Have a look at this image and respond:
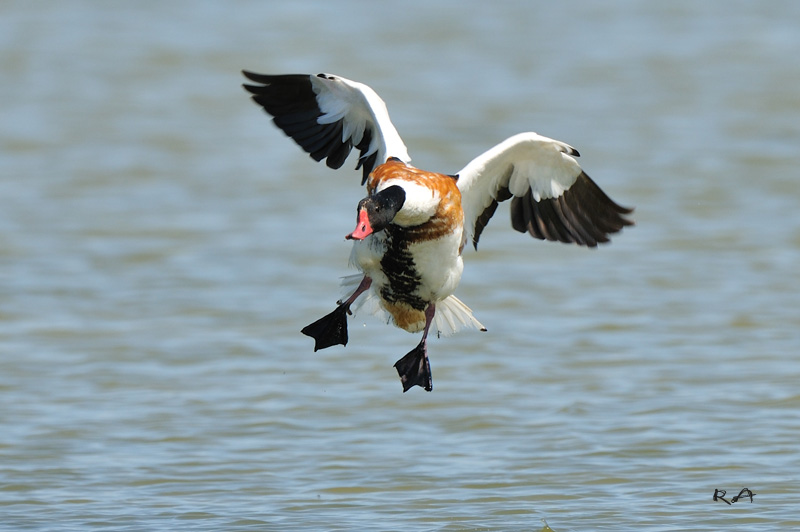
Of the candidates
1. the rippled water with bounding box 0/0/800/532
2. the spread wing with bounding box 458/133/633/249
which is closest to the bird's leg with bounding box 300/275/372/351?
the rippled water with bounding box 0/0/800/532

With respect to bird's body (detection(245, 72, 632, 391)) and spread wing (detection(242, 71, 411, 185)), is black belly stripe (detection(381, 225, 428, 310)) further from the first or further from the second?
spread wing (detection(242, 71, 411, 185))

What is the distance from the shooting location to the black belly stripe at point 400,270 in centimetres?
823

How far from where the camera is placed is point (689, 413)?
1038 cm

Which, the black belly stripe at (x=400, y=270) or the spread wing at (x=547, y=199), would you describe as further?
the spread wing at (x=547, y=199)

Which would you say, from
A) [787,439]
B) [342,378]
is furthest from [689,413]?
[342,378]

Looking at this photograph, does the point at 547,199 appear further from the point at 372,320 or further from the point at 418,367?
the point at 372,320

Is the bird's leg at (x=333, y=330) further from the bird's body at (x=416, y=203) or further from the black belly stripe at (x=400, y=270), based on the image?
the black belly stripe at (x=400, y=270)

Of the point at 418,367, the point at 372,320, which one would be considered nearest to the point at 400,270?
the point at 418,367

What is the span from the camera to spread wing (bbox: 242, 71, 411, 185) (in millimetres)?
9516

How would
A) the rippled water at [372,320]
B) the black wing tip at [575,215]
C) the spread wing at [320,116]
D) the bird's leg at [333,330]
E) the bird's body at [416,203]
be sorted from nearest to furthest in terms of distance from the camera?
1. the bird's body at [416,203]
2. the bird's leg at [333,330]
3. the rippled water at [372,320]
4. the black wing tip at [575,215]
5. the spread wing at [320,116]

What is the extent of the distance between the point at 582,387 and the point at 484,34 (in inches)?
560

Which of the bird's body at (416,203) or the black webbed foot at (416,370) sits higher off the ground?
the bird's body at (416,203)

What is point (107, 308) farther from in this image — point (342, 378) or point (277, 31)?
point (277, 31)

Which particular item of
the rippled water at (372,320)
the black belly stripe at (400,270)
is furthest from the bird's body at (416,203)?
the rippled water at (372,320)
